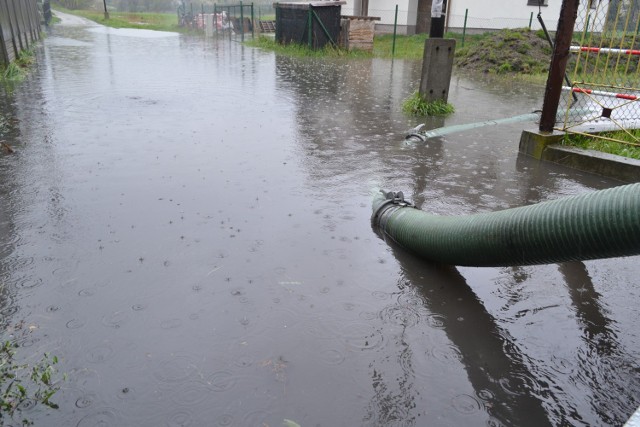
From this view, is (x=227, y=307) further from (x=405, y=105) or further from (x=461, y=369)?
(x=405, y=105)

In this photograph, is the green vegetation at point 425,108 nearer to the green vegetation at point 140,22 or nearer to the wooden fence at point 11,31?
the wooden fence at point 11,31

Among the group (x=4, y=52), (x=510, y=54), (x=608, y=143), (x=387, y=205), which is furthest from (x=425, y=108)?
(x=4, y=52)

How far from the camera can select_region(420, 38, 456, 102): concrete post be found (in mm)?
8516

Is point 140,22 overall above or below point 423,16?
below

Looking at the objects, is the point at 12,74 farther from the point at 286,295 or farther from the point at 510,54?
the point at 510,54

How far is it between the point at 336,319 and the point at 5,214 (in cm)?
303

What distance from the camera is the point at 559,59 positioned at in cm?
593

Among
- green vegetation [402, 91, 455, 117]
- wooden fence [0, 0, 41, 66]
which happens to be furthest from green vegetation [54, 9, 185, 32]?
green vegetation [402, 91, 455, 117]

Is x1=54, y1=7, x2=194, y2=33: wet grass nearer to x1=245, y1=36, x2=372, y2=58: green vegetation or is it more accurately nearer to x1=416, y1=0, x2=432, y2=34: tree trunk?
x1=416, y1=0, x2=432, y2=34: tree trunk

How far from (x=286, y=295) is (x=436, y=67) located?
656 centimetres

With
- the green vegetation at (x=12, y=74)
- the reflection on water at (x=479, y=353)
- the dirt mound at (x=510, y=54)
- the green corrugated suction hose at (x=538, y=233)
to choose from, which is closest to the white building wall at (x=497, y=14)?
the dirt mound at (x=510, y=54)

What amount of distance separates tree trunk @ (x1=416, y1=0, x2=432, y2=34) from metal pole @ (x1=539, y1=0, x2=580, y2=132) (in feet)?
77.9

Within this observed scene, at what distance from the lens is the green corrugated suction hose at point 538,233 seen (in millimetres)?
2420

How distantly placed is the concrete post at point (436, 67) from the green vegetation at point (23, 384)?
754 centimetres
